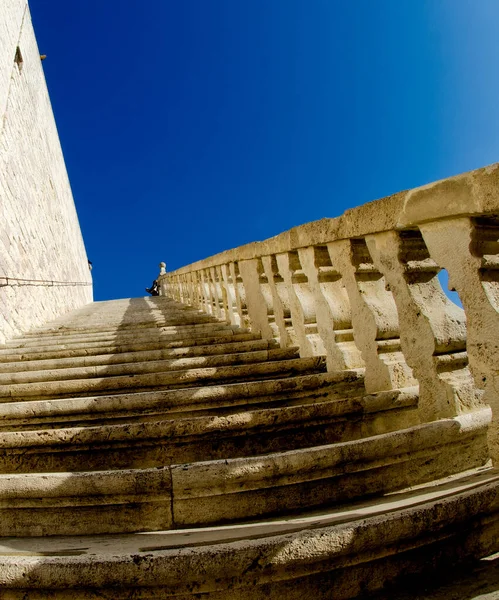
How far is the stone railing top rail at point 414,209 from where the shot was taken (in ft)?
4.21

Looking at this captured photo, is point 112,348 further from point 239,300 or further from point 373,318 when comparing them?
point 373,318

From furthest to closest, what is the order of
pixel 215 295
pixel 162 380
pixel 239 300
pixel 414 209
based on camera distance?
pixel 215 295, pixel 239 300, pixel 162 380, pixel 414 209

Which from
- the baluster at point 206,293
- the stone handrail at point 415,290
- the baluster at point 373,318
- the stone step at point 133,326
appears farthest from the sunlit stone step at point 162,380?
the baluster at point 206,293

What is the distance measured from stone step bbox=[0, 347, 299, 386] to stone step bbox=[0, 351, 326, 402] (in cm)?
16

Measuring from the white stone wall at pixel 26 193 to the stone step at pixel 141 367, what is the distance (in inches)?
72.0

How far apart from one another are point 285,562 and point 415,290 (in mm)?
1115

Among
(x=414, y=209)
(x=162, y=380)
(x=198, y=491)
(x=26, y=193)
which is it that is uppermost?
(x=26, y=193)

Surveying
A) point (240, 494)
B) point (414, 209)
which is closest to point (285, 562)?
point (240, 494)

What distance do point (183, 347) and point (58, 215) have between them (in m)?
7.91

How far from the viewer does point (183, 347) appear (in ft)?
11.9

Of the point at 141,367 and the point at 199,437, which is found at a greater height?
the point at 141,367

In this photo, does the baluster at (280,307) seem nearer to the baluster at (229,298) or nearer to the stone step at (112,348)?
the stone step at (112,348)

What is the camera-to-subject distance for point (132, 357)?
11.1 feet

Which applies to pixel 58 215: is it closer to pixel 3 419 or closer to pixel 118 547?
pixel 3 419
